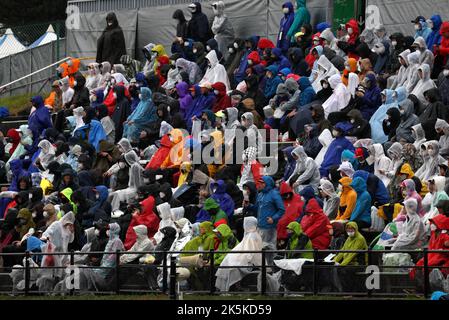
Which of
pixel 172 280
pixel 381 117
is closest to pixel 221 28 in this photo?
pixel 381 117

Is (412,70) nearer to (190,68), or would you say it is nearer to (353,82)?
(353,82)

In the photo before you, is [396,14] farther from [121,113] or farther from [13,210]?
[13,210]

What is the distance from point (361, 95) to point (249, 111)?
2.83m

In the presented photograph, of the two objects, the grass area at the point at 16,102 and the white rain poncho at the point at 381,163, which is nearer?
the white rain poncho at the point at 381,163

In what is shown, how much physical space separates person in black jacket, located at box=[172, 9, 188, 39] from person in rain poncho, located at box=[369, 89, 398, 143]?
9.69 meters

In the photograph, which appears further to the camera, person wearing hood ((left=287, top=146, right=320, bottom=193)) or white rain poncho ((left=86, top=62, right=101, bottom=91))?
white rain poncho ((left=86, top=62, right=101, bottom=91))

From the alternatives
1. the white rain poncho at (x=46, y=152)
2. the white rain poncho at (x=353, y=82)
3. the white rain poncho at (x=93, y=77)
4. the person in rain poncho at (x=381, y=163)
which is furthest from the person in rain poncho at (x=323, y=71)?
the white rain poncho at (x=93, y=77)

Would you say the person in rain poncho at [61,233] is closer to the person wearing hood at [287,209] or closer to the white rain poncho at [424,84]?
the person wearing hood at [287,209]

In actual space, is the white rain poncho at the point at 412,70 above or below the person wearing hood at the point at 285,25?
below

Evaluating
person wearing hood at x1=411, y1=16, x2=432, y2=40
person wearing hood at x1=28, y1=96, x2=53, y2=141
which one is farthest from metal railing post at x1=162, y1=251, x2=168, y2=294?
person wearing hood at x1=28, y1=96, x2=53, y2=141

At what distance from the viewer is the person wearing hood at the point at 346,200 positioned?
3222 cm

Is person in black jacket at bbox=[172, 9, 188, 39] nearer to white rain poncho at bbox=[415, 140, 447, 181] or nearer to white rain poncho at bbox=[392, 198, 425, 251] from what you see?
white rain poncho at bbox=[415, 140, 447, 181]

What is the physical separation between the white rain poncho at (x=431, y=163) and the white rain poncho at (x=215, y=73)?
887 cm

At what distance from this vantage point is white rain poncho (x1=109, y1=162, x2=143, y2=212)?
122 ft
